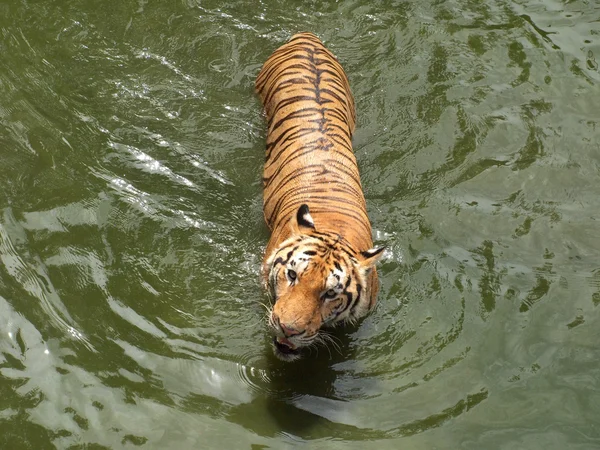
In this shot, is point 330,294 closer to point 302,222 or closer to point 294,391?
point 302,222

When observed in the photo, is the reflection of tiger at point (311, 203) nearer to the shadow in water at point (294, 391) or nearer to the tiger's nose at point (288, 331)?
the tiger's nose at point (288, 331)

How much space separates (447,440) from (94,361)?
169 centimetres

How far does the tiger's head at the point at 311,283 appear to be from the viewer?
326cm

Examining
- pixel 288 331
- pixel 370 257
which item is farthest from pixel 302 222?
pixel 288 331

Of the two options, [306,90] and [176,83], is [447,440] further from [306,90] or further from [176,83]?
[176,83]

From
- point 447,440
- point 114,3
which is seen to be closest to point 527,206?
point 447,440

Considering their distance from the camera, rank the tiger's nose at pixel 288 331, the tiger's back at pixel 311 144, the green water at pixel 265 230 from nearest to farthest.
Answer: the tiger's nose at pixel 288 331 < the green water at pixel 265 230 < the tiger's back at pixel 311 144

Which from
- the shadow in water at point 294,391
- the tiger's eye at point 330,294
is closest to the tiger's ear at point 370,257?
the tiger's eye at point 330,294

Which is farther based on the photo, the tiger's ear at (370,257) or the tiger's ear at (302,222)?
the tiger's ear at (302,222)

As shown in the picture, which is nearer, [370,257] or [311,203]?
[370,257]

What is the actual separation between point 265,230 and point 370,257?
3.19 ft

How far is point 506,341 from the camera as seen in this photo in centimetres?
396

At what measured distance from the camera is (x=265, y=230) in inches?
169

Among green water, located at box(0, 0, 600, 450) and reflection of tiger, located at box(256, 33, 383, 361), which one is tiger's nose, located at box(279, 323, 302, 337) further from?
green water, located at box(0, 0, 600, 450)
